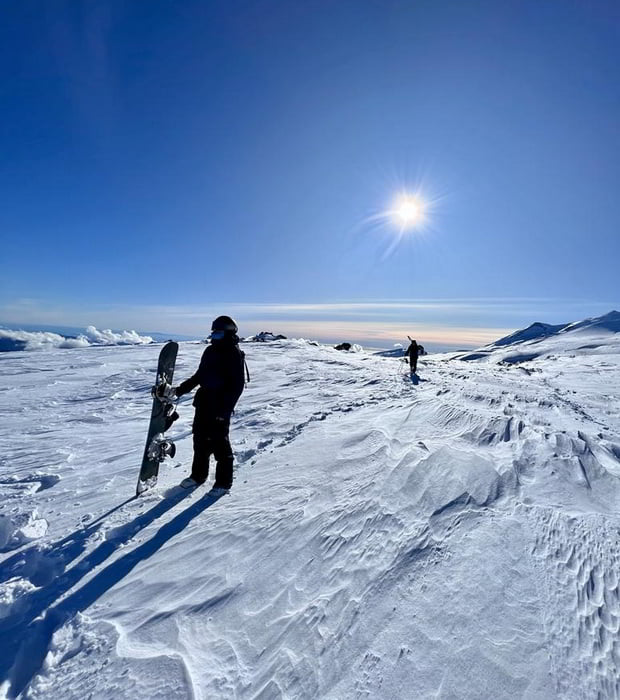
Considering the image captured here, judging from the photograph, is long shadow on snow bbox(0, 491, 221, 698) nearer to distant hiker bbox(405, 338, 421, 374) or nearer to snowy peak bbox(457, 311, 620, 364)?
distant hiker bbox(405, 338, 421, 374)

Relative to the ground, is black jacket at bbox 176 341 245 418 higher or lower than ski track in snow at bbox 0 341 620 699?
higher

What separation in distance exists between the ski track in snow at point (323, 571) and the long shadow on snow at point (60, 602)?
15mm

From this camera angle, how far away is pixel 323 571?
2.99 meters

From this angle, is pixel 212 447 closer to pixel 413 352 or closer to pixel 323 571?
pixel 323 571

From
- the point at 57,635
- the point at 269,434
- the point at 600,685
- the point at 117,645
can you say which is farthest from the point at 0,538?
the point at 600,685

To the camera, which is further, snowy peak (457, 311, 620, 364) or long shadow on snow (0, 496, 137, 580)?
snowy peak (457, 311, 620, 364)

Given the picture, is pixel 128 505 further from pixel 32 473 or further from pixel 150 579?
pixel 32 473

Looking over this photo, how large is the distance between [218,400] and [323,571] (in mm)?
2451

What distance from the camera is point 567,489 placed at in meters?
4.39

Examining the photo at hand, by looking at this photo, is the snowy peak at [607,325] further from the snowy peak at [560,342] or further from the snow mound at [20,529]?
the snow mound at [20,529]

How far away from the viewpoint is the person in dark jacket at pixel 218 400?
4.55 meters

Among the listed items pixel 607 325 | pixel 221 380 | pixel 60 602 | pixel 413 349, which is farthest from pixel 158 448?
pixel 607 325

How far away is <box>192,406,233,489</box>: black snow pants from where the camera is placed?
454 cm

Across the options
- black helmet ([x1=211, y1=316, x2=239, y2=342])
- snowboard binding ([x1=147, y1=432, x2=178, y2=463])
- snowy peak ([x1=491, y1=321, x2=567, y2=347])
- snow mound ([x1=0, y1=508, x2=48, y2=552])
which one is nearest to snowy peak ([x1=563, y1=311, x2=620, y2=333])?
snowy peak ([x1=491, y1=321, x2=567, y2=347])
